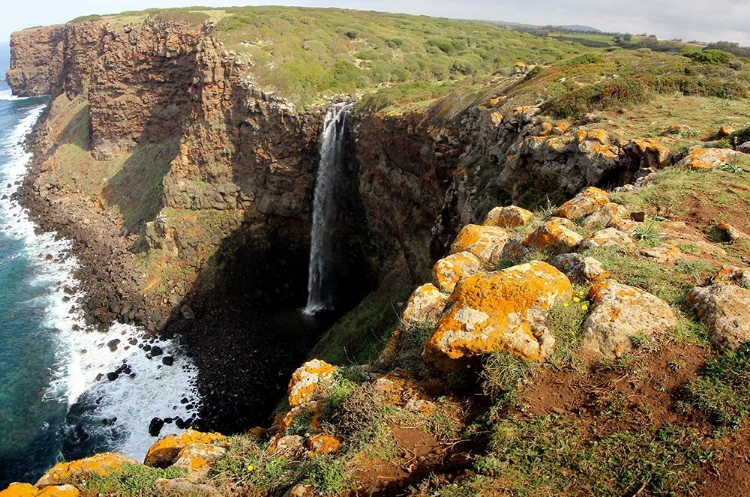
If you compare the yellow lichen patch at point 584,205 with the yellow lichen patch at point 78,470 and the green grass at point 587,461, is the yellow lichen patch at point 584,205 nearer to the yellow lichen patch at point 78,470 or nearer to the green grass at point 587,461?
the green grass at point 587,461

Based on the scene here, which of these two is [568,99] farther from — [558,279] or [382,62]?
[382,62]

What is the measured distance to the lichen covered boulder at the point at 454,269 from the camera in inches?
363

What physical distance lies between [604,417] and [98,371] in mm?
30552

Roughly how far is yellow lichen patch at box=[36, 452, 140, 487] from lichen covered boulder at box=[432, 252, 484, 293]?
20.7ft

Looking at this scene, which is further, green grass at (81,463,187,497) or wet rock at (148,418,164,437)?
wet rock at (148,418,164,437)

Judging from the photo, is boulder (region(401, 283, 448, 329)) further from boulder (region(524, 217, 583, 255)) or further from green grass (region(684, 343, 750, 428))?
green grass (region(684, 343, 750, 428))

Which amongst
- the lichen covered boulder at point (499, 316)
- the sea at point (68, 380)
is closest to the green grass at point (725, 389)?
the lichen covered boulder at point (499, 316)

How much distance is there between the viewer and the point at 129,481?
608cm

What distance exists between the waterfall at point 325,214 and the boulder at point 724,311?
30.1 metres

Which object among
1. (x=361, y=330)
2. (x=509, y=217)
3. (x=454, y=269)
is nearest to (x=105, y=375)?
(x=361, y=330)

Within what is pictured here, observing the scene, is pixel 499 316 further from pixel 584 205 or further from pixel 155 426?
pixel 155 426

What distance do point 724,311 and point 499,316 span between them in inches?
114

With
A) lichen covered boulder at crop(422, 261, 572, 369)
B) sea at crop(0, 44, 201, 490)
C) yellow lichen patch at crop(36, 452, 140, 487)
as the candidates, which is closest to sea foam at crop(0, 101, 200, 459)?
sea at crop(0, 44, 201, 490)

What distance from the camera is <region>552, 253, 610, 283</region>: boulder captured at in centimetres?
725
